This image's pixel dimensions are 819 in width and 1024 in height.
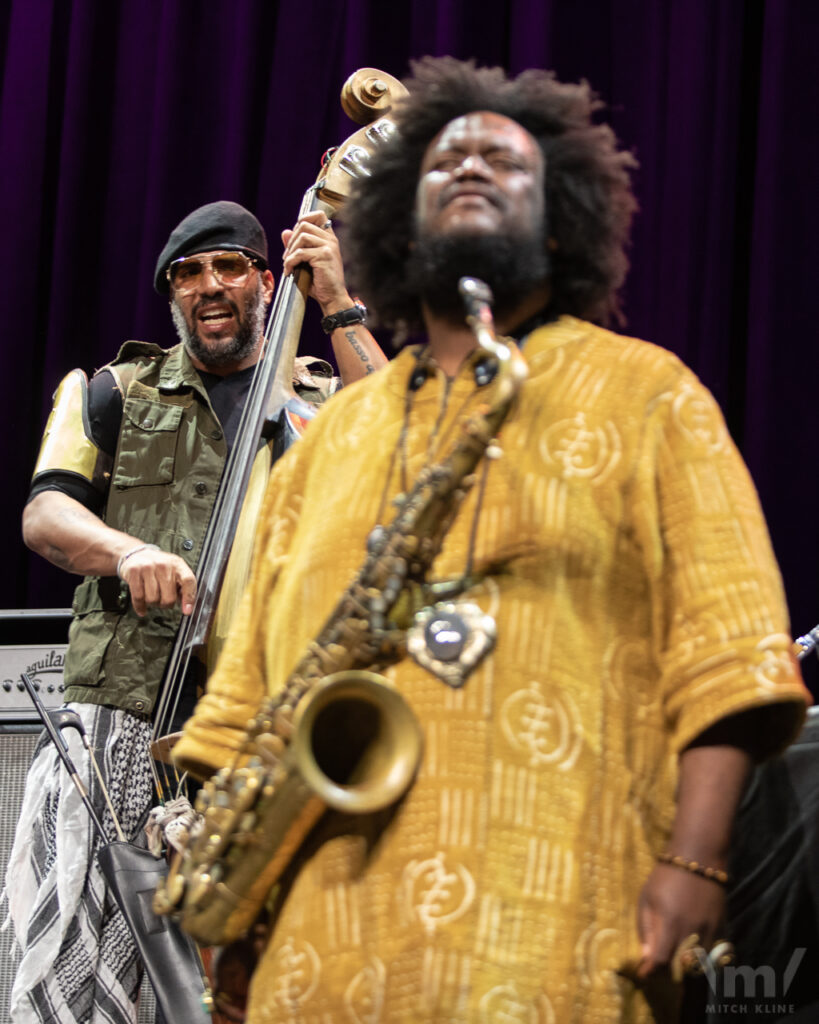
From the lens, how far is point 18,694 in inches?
114

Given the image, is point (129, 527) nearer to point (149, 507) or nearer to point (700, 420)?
point (149, 507)

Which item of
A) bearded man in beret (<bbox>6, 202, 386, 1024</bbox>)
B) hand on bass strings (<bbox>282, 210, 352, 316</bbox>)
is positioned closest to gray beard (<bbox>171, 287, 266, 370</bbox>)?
bearded man in beret (<bbox>6, 202, 386, 1024</bbox>)

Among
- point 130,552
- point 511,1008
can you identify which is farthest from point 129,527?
point 511,1008

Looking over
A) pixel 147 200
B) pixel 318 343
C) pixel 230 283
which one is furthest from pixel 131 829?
pixel 147 200

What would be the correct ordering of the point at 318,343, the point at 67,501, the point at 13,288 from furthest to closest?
the point at 13,288, the point at 318,343, the point at 67,501

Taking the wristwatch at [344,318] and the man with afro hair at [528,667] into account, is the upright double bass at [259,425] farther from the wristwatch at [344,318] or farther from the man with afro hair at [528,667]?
the man with afro hair at [528,667]

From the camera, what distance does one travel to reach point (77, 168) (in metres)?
3.81

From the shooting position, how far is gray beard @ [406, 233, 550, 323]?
4.67ft

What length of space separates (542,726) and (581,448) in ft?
0.87

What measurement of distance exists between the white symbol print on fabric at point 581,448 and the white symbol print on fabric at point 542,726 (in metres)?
0.21

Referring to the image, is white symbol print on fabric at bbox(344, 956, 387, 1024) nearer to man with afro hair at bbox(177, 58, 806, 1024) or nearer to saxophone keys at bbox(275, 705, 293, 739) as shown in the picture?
man with afro hair at bbox(177, 58, 806, 1024)

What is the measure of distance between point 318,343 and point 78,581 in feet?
2.85

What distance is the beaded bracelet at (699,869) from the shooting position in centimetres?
116

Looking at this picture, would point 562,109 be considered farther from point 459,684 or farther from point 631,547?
point 459,684
